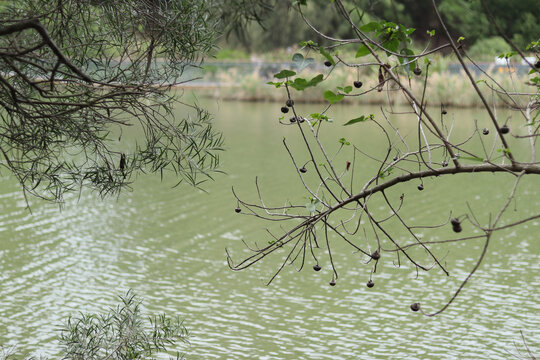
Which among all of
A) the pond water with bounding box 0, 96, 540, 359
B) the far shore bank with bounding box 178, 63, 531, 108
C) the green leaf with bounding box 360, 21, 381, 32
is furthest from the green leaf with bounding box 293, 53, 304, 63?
the far shore bank with bounding box 178, 63, 531, 108

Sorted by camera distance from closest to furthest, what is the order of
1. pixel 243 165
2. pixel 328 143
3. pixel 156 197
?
1. pixel 156 197
2. pixel 243 165
3. pixel 328 143

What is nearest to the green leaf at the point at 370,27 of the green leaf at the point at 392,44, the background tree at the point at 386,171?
the background tree at the point at 386,171

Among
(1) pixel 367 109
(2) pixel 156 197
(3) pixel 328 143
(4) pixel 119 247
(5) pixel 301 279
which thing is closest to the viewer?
(5) pixel 301 279

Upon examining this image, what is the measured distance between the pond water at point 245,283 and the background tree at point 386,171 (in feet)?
0.57

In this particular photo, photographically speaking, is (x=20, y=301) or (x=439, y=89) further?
(x=439, y=89)

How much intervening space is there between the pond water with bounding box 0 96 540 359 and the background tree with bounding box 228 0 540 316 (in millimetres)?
173

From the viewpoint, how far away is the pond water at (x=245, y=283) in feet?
16.2

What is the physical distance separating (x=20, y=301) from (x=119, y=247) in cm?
155

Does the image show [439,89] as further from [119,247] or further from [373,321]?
[373,321]

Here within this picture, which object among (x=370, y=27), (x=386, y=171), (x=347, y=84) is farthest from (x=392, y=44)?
(x=347, y=84)

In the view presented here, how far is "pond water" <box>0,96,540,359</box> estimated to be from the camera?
195 inches

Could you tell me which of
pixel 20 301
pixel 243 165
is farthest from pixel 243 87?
pixel 20 301

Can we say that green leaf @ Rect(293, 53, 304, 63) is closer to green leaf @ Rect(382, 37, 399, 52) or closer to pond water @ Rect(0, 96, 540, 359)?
green leaf @ Rect(382, 37, 399, 52)

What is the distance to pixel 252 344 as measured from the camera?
4.90 meters
